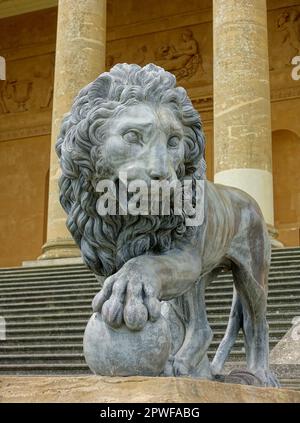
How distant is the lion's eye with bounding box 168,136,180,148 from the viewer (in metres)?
2.98

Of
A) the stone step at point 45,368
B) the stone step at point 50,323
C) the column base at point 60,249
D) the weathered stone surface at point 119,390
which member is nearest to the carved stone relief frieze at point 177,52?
the column base at point 60,249

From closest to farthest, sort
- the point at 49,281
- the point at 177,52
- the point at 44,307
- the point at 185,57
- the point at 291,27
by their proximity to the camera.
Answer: the point at 44,307
the point at 49,281
the point at 291,27
the point at 185,57
the point at 177,52

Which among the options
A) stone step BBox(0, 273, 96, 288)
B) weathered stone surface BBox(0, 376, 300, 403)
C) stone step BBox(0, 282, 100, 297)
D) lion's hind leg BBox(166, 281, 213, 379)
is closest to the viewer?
weathered stone surface BBox(0, 376, 300, 403)

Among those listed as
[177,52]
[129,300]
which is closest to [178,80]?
[177,52]

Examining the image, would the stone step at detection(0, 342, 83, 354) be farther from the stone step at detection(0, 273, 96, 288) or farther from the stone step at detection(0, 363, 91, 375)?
the stone step at detection(0, 273, 96, 288)

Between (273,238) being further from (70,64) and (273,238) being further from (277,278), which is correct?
(70,64)

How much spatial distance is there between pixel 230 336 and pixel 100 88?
1298mm

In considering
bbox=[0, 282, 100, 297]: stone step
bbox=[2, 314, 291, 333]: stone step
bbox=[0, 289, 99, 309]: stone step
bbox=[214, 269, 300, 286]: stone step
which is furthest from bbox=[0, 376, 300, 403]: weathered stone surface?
bbox=[0, 282, 100, 297]: stone step

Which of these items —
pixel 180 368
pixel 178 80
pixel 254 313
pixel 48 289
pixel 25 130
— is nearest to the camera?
pixel 180 368

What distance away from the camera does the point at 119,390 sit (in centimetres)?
247

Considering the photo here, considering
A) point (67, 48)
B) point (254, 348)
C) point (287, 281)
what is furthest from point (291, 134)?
point (254, 348)

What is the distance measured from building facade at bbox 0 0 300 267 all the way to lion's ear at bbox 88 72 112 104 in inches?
352

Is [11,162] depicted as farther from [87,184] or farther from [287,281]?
[87,184]

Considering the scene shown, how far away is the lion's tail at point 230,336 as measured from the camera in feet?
11.5
